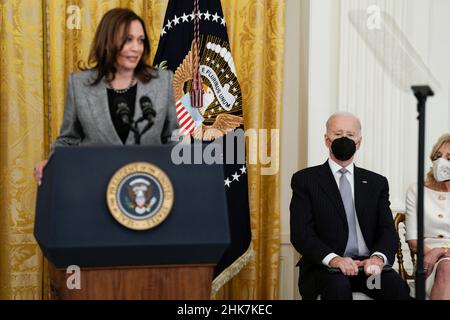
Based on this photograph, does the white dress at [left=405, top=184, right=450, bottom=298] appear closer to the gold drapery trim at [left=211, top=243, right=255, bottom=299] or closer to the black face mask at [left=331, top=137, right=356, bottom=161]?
the black face mask at [left=331, top=137, right=356, bottom=161]

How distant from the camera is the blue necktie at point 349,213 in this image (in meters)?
3.95

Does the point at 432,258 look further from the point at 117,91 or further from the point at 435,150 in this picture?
the point at 117,91

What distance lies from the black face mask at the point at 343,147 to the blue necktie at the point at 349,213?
0.16 m

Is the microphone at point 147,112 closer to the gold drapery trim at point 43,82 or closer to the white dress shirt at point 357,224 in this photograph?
the white dress shirt at point 357,224

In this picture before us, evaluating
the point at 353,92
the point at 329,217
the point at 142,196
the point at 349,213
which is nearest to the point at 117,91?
the point at 142,196

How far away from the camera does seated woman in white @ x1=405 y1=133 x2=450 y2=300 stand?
4148 millimetres

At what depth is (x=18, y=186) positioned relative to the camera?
4742 mm

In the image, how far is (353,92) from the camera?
5.08m

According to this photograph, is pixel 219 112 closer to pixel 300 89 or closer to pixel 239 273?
pixel 300 89

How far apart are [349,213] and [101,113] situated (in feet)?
5.19

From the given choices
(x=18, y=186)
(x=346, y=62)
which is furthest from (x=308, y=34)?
(x=18, y=186)

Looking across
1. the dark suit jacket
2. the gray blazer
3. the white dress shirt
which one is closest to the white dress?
the dark suit jacket

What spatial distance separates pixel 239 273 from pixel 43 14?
7.27 ft
